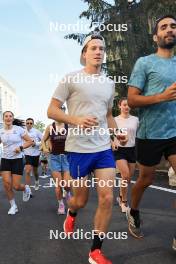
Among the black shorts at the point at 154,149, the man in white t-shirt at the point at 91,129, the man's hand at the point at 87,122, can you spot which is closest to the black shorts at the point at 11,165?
the man in white t-shirt at the point at 91,129

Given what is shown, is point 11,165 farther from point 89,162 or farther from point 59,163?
point 89,162

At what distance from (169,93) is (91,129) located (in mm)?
833

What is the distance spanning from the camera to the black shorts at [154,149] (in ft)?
14.6

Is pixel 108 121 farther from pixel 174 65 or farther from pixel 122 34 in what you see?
pixel 122 34

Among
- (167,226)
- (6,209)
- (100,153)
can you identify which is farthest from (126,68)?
(100,153)

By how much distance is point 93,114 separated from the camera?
14.0 feet

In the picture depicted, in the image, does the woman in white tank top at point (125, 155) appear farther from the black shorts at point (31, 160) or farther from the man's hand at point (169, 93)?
the black shorts at point (31, 160)

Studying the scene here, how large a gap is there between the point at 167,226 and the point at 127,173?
1516 millimetres

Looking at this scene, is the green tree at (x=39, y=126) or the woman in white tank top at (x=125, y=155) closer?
the woman in white tank top at (x=125, y=155)

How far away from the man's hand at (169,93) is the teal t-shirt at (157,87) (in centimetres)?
29

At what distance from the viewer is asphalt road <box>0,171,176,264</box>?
4.48m

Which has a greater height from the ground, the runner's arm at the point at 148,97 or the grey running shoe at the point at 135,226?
the runner's arm at the point at 148,97

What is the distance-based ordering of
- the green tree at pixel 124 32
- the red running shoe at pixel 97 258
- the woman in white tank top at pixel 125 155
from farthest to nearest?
the green tree at pixel 124 32
the woman in white tank top at pixel 125 155
the red running shoe at pixel 97 258

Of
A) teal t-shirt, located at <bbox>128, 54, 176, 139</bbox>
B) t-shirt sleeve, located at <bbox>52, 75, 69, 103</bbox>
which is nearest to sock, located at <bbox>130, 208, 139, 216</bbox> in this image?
teal t-shirt, located at <bbox>128, 54, 176, 139</bbox>
